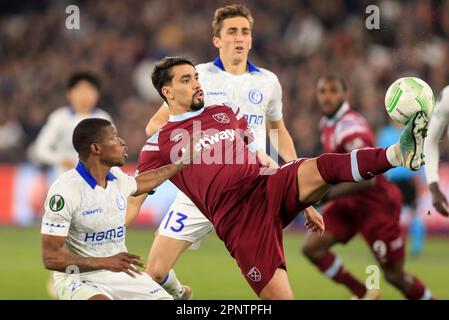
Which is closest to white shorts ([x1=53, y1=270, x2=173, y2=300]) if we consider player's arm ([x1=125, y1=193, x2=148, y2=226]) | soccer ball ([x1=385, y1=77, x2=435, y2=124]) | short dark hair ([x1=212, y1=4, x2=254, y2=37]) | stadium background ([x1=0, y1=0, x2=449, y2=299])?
player's arm ([x1=125, y1=193, x2=148, y2=226])

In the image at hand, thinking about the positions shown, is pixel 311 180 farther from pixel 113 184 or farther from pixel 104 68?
pixel 104 68

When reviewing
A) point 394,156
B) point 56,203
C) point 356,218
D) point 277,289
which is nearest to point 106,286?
point 56,203

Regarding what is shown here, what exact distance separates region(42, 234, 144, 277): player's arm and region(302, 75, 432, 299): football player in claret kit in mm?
3127

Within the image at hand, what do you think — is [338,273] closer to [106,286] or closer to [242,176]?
[242,176]

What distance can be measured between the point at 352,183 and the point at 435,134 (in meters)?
1.74

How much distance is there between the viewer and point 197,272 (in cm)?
1104

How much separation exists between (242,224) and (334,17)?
1225 cm

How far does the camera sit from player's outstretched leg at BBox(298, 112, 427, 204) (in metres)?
5.51

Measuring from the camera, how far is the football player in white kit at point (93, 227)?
579 centimetres

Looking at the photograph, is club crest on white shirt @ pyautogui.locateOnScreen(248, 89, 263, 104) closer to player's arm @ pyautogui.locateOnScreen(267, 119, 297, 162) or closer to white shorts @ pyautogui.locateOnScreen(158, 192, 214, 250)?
player's arm @ pyautogui.locateOnScreen(267, 119, 297, 162)

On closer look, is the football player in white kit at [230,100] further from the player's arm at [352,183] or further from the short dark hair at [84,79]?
the short dark hair at [84,79]

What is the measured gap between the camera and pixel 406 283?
27.4ft

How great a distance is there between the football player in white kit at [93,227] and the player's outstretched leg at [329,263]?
282 cm
